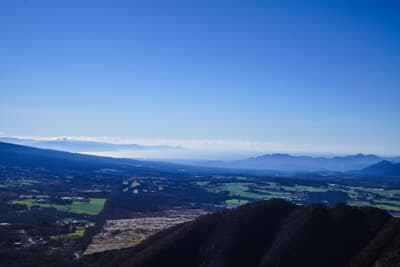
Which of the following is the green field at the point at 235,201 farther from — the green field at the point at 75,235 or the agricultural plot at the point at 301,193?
the green field at the point at 75,235

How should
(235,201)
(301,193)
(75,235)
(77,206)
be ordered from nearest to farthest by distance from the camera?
(75,235) < (77,206) < (235,201) < (301,193)

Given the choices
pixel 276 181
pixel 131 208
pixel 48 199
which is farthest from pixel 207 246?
pixel 276 181

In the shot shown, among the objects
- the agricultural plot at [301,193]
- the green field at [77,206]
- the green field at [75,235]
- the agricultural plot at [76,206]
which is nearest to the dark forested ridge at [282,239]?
the green field at [75,235]

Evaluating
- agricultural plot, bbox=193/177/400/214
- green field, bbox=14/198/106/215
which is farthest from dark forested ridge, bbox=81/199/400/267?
agricultural plot, bbox=193/177/400/214

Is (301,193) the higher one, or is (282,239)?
(282,239)

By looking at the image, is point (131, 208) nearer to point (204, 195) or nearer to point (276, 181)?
point (204, 195)

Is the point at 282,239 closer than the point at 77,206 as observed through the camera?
Yes

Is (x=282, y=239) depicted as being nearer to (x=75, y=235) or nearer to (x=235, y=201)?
(x=75, y=235)

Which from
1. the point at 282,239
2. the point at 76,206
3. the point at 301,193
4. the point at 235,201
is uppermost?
the point at 282,239

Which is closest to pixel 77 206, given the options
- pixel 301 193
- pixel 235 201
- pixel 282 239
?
pixel 235 201
